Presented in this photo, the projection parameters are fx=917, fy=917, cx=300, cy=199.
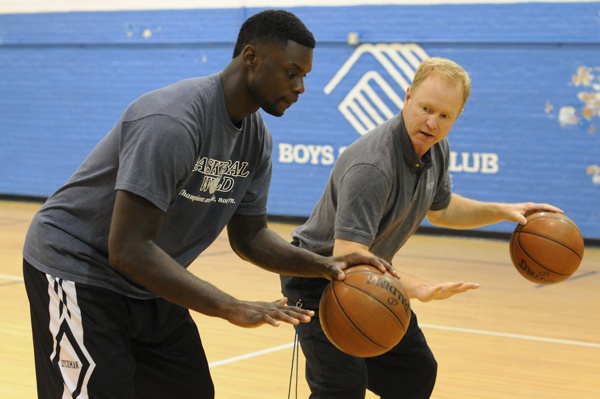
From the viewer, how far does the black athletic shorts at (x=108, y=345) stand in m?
2.79

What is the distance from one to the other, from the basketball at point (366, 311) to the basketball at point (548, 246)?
3.97 ft

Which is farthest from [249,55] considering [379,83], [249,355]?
[379,83]

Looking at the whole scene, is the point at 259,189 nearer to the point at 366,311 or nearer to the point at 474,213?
the point at 366,311

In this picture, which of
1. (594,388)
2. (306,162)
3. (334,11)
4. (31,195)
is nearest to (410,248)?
(306,162)

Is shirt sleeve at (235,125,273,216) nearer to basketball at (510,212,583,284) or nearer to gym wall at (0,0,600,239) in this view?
basketball at (510,212,583,284)

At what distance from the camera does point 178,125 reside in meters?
2.68

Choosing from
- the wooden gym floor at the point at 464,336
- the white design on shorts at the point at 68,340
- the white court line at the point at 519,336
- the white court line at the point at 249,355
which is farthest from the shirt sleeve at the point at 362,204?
the white court line at the point at 519,336

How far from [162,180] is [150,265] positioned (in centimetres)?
25

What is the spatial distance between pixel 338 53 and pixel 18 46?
497 centimetres

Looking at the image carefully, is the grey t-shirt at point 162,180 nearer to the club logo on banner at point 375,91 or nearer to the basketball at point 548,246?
the basketball at point 548,246

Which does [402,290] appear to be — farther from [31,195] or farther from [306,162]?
[31,195]

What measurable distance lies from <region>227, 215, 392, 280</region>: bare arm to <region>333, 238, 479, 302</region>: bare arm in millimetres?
71

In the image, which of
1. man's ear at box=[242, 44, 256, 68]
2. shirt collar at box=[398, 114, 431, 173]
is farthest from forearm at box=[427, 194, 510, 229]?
man's ear at box=[242, 44, 256, 68]

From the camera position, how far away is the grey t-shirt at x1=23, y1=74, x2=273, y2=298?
2.65 metres
